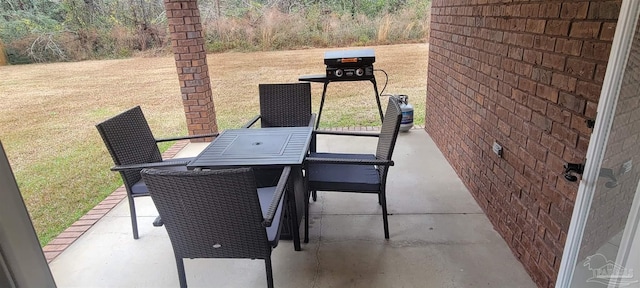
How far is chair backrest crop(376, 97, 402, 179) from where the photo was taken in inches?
86.7

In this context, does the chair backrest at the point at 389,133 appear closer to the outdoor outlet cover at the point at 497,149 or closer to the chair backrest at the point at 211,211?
the outdoor outlet cover at the point at 497,149

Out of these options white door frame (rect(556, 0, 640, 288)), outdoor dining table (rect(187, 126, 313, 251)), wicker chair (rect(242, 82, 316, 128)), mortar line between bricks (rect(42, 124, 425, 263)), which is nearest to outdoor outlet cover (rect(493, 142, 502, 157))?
white door frame (rect(556, 0, 640, 288))

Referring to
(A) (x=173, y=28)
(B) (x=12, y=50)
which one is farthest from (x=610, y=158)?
(B) (x=12, y=50)

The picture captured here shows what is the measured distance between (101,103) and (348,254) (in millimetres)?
6301

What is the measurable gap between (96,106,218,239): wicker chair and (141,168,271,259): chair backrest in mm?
703

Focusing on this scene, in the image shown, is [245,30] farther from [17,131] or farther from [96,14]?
[17,131]

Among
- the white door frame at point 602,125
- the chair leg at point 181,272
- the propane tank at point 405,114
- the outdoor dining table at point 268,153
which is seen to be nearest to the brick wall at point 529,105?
the white door frame at point 602,125

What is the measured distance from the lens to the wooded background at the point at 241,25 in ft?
28.9

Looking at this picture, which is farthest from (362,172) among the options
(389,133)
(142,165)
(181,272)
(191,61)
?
(191,61)

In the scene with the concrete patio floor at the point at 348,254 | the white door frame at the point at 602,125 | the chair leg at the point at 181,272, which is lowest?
the concrete patio floor at the point at 348,254

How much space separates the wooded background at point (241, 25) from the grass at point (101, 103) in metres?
0.33

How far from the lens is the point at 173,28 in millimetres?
3873

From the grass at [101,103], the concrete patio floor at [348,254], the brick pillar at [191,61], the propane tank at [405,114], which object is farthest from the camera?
the propane tank at [405,114]

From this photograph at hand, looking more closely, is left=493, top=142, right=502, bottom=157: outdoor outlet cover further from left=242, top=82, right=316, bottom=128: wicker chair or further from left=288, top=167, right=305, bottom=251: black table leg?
left=242, top=82, right=316, bottom=128: wicker chair
